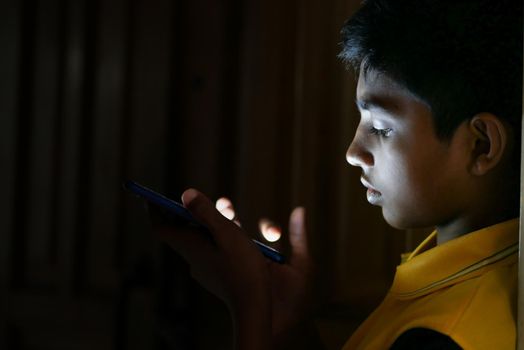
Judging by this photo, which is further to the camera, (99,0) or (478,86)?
(99,0)

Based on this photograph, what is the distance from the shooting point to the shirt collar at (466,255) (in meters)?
0.40

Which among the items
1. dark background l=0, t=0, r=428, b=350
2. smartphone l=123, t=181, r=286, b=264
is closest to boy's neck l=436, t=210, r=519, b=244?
smartphone l=123, t=181, r=286, b=264

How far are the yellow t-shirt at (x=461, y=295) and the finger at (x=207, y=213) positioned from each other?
0.13m

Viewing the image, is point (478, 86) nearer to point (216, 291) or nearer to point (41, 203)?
point (216, 291)

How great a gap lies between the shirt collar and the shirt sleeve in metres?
0.05

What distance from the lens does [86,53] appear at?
2.46 ft

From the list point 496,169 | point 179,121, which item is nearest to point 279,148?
point 179,121

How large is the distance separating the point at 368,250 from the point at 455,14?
0.35m

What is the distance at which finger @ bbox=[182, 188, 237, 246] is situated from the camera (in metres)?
0.42

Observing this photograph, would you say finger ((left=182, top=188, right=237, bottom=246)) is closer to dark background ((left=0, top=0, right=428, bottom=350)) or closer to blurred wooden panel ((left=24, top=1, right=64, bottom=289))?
dark background ((left=0, top=0, right=428, bottom=350))

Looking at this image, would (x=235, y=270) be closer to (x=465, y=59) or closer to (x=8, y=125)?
(x=465, y=59)

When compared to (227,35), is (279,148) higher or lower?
lower

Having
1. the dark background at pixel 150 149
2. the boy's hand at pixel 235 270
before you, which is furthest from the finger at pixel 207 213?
the dark background at pixel 150 149

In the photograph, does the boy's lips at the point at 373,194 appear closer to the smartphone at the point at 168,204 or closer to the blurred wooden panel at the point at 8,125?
the smartphone at the point at 168,204
